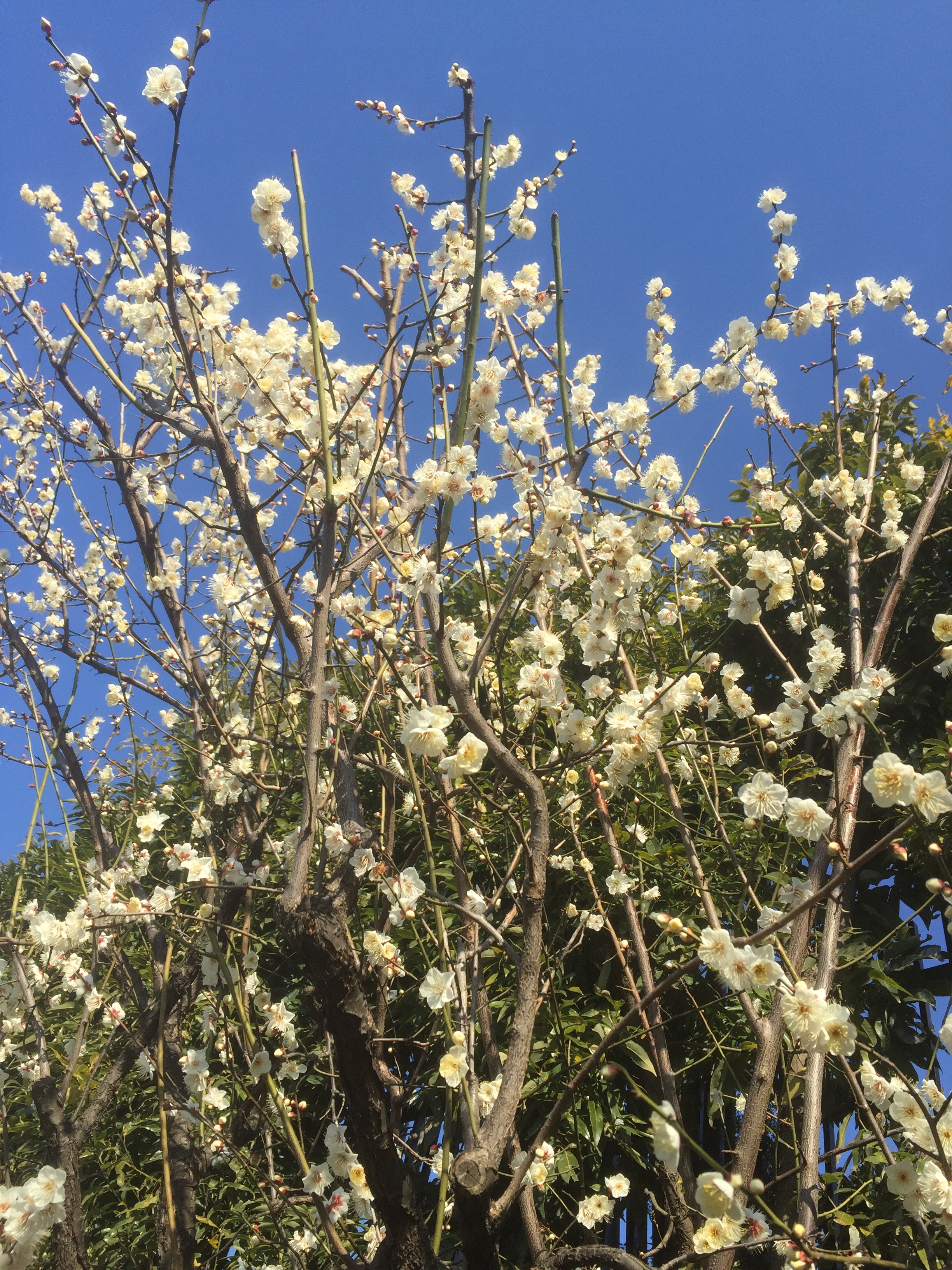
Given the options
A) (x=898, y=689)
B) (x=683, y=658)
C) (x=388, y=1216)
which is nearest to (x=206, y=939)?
(x=388, y=1216)

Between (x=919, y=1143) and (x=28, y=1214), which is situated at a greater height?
(x=28, y=1214)

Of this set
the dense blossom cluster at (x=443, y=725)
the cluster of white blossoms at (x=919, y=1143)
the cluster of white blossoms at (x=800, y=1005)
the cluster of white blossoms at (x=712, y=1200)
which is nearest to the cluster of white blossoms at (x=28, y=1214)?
the dense blossom cluster at (x=443, y=725)

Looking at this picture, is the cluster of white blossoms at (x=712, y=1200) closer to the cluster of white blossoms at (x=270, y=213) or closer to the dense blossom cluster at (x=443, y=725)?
the dense blossom cluster at (x=443, y=725)

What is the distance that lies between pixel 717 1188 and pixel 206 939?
70.5 inches

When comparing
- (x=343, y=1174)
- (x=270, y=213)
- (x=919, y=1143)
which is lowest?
(x=919, y=1143)

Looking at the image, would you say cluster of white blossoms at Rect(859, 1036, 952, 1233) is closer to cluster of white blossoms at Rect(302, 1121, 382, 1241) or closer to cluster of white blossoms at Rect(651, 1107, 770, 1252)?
cluster of white blossoms at Rect(651, 1107, 770, 1252)

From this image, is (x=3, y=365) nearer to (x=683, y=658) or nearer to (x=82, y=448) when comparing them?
(x=82, y=448)

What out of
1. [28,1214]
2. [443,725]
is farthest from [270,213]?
[28,1214]

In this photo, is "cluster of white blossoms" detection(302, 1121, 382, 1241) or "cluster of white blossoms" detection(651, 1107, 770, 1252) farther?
"cluster of white blossoms" detection(302, 1121, 382, 1241)

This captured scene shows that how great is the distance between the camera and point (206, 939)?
259 cm

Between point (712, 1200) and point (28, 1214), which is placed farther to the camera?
point (28, 1214)

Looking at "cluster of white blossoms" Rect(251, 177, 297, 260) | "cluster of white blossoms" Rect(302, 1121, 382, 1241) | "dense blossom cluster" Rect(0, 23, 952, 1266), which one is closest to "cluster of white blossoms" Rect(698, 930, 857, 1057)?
"dense blossom cluster" Rect(0, 23, 952, 1266)

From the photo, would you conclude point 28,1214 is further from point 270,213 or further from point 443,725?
point 270,213

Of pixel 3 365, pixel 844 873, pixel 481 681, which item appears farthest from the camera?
pixel 3 365
